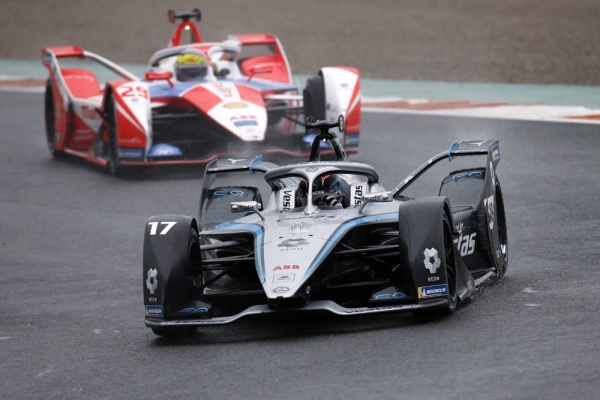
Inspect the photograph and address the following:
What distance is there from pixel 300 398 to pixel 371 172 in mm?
2811

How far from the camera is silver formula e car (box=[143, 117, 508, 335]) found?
7.21 meters

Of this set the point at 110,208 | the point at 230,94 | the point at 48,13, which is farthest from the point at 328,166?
the point at 48,13

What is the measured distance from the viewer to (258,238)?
7.64 m

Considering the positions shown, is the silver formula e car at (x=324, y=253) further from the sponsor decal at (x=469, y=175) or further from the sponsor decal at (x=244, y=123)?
the sponsor decal at (x=244, y=123)

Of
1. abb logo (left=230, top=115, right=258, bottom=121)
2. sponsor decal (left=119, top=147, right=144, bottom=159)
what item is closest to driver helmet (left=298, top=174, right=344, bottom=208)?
abb logo (left=230, top=115, right=258, bottom=121)

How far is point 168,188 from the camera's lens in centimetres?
1388

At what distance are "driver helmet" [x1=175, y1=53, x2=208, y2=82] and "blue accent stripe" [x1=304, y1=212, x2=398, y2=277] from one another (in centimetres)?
863

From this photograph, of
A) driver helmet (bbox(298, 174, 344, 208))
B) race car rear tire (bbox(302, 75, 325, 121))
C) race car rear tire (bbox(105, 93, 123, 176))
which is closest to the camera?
driver helmet (bbox(298, 174, 344, 208))

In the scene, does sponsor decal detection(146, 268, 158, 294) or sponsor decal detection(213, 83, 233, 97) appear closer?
sponsor decal detection(146, 268, 158, 294)

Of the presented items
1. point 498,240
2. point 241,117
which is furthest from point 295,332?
point 241,117

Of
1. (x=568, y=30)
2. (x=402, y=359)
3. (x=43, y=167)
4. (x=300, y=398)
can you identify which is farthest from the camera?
(x=568, y=30)

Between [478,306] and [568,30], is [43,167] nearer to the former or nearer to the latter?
[478,306]

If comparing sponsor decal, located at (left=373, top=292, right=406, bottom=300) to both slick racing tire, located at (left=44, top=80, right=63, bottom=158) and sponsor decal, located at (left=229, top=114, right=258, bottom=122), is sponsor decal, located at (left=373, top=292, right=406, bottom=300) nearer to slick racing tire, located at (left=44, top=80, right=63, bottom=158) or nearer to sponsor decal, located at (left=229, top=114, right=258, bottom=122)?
sponsor decal, located at (left=229, top=114, right=258, bottom=122)

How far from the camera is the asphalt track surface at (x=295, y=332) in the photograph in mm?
6195
